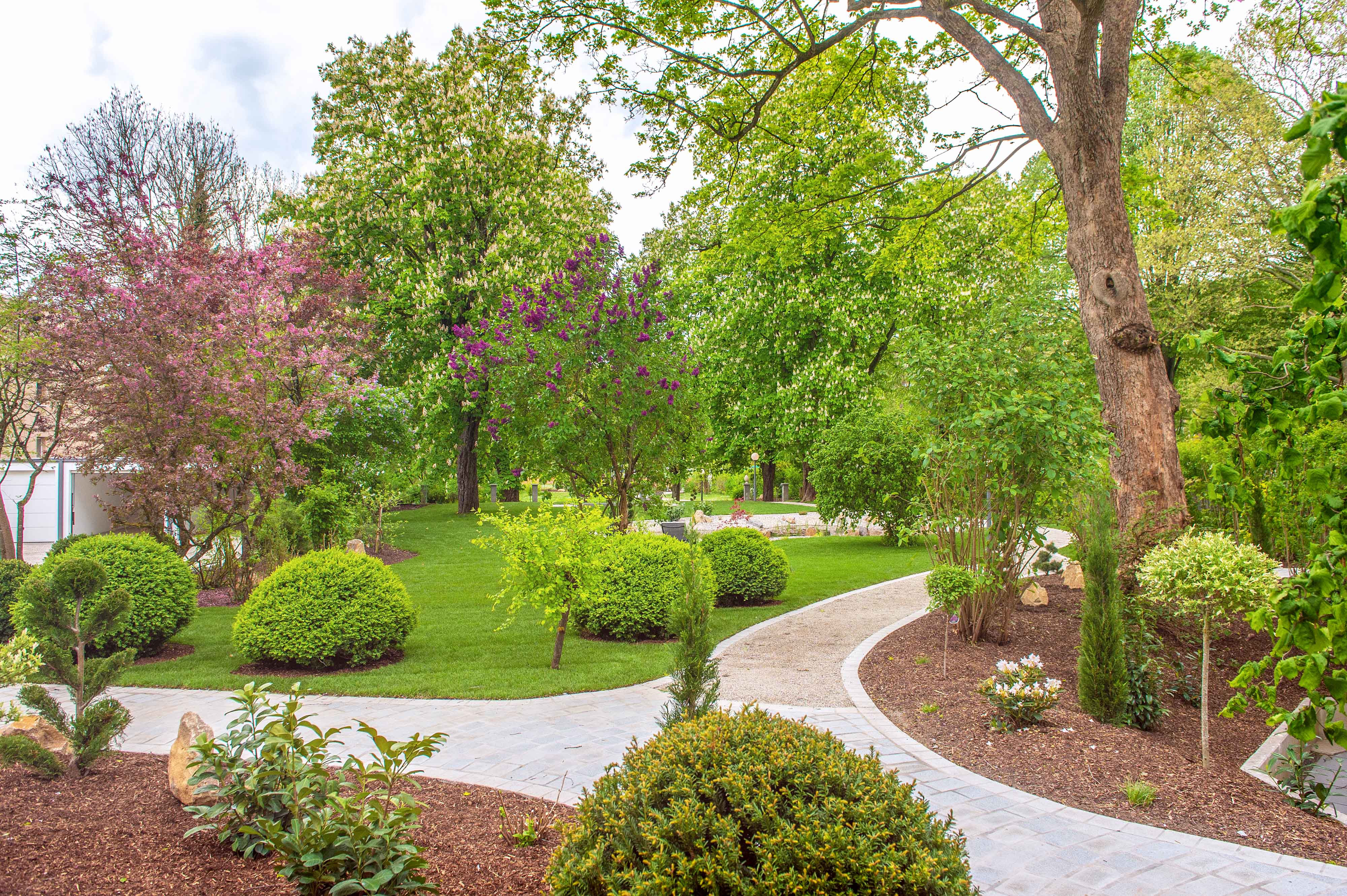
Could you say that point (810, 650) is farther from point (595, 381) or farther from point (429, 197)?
point (429, 197)

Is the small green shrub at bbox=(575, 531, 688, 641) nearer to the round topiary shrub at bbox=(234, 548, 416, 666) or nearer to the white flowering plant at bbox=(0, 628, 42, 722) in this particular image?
the round topiary shrub at bbox=(234, 548, 416, 666)

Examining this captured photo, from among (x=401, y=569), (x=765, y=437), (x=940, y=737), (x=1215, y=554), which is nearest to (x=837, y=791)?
(x=940, y=737)

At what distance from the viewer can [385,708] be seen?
19.8 feet

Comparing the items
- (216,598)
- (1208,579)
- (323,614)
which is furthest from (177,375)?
(1208,579)

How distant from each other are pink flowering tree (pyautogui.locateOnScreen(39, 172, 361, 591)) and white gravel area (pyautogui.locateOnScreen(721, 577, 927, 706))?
7.45 metres

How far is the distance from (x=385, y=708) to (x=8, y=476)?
17080 millimetres

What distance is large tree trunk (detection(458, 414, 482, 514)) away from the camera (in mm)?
22188

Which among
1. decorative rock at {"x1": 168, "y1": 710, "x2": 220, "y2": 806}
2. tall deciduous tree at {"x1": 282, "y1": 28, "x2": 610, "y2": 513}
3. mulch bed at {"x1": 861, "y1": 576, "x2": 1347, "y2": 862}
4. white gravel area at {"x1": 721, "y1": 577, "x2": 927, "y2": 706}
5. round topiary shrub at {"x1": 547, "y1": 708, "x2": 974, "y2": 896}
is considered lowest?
white gravel area at {"x1": 721, "y1": 577, "x2": 927, "y2": 706}

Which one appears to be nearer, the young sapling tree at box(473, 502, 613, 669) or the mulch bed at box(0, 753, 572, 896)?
the mulch bed at box(0, 753, 572, 896)

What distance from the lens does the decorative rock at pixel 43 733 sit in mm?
4496

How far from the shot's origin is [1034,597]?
32.2 feet

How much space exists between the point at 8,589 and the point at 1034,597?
12.3 metres

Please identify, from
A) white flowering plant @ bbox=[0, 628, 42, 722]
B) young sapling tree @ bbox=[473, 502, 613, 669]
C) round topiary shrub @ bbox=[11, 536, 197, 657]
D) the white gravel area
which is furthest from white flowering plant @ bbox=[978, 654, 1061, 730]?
round topiary shrub @ bbox=[11, 536, 197, 657]

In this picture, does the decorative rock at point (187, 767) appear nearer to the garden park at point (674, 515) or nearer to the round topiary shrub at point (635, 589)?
the garden park at point (674, 515)
